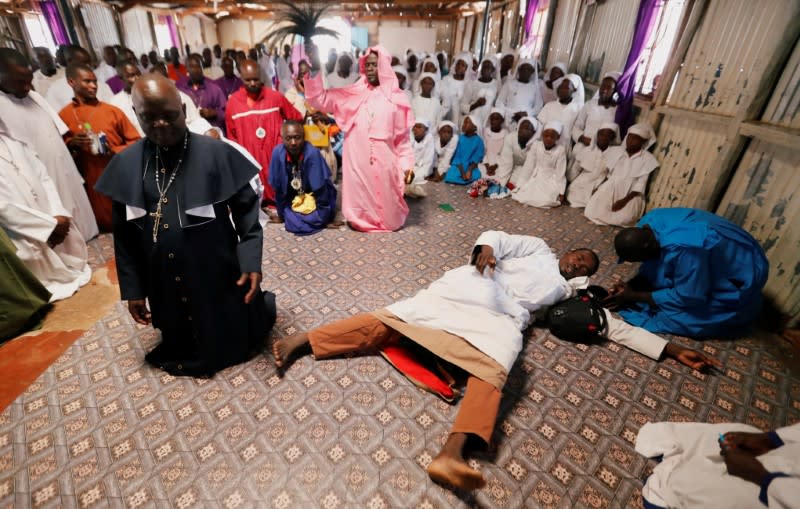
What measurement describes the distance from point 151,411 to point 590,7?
8849mm

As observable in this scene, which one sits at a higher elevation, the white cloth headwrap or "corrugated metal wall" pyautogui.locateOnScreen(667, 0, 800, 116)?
"corrugated metal wall" pyautogui.locateOnScreen(667, 0, 800, 116)

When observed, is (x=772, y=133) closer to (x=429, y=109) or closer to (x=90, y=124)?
(x=429, y=109)

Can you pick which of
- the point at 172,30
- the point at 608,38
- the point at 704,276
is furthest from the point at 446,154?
the point at 172,30

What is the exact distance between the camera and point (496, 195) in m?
5.41

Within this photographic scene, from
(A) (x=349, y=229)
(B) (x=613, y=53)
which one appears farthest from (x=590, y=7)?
(A) (x=349, y=229)

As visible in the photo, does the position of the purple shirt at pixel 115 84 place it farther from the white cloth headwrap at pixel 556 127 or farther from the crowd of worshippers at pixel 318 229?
the white cloth headwrap at pixel 556 127

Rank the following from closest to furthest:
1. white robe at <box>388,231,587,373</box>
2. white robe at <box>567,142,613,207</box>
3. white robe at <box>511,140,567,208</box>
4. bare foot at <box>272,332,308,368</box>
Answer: white robe at <box>388,231,587,373</box>, bare foot at <box>272,332,308,368</box>, white robe at <box>567,142,613,207</box>, white robe at <box>511,140,567,208</box>

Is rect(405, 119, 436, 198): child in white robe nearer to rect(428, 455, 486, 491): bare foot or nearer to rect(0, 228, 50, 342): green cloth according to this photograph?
rect(0, 228, 50, 342): green cloth

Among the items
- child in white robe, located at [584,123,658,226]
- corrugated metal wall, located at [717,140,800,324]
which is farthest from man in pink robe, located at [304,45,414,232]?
corrugated metal wall, located at [717,140,800,324]

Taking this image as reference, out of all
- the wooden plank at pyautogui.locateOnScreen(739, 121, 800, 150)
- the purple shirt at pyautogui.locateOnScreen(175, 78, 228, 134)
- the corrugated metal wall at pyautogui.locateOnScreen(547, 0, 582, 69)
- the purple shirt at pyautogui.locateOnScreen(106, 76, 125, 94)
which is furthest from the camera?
the corrugated metal wall at pyautogui.locateOnScreen(547, 0, 582, 69)

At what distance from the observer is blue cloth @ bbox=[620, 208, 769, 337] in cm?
261

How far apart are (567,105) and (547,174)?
4.48ft

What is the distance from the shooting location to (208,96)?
5660 mm

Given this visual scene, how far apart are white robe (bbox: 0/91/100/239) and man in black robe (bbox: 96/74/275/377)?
2145 millimetres
